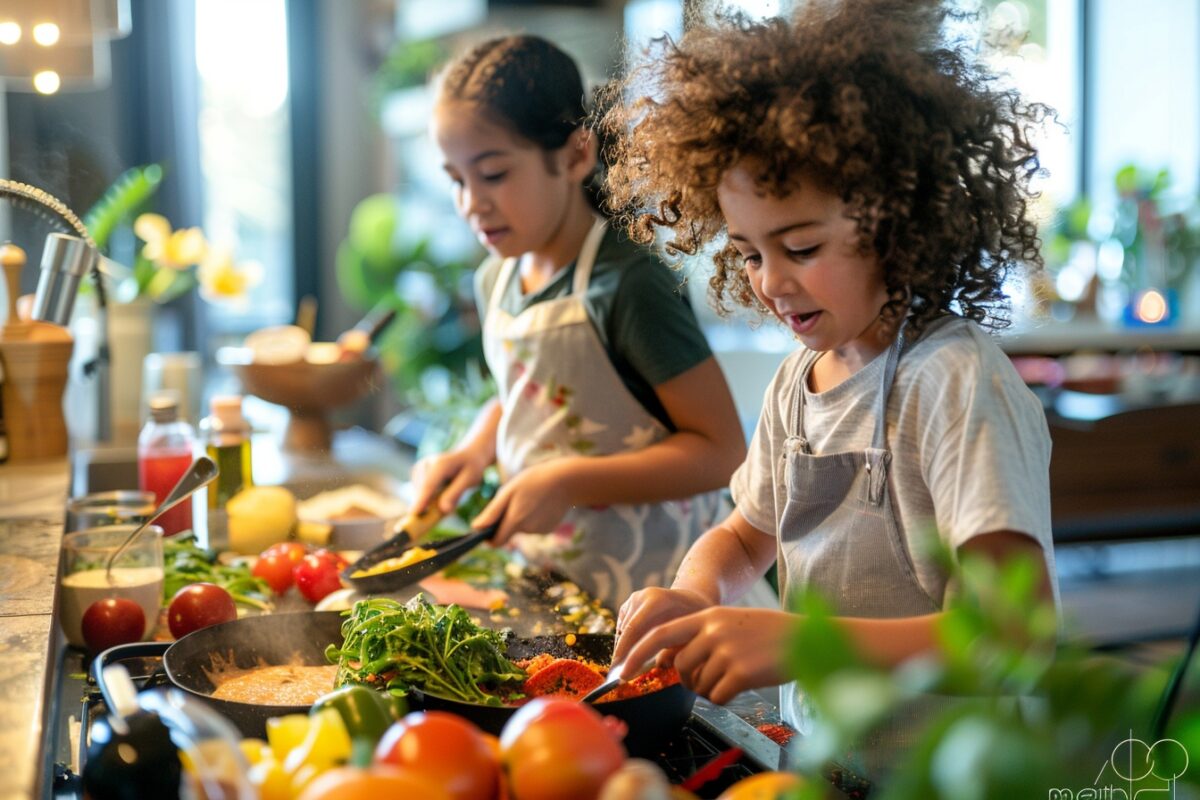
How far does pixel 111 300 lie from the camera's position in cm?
293

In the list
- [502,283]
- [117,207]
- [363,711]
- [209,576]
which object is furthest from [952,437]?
[117,207]

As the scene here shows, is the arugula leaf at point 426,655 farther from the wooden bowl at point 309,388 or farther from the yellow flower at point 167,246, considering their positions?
the yellow flower at point 167,246

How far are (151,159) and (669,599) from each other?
4789 mm

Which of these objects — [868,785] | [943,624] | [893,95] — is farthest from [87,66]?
[943,624]

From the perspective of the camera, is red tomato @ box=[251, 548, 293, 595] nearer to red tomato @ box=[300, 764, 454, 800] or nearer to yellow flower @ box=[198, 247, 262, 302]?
red tomato @ box=[300, 764, 454, 800]

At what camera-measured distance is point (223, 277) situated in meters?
3.24

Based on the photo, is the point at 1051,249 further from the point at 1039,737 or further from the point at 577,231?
the point at 1039,737

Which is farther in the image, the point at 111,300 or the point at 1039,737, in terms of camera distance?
the point at 111,300

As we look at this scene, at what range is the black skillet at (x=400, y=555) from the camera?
1.50 m

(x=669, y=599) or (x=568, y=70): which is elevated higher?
(x=568, y=70)

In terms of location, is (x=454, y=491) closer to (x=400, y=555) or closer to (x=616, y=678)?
(x=400, y=555)

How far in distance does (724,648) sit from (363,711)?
0.29 metres

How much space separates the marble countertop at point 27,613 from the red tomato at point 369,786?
293 mm

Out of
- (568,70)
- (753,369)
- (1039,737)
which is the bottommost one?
(753,369)
